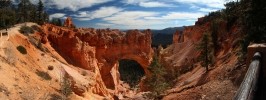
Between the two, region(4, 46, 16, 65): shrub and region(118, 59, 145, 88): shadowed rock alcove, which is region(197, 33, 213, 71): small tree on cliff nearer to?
region(4, 46, 16, 65): shrub

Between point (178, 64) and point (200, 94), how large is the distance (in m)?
54.5

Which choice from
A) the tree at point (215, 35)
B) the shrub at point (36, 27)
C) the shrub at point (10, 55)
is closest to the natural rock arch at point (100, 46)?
the shrub at point (36, 27)

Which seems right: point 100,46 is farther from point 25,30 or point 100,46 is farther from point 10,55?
point 10,55

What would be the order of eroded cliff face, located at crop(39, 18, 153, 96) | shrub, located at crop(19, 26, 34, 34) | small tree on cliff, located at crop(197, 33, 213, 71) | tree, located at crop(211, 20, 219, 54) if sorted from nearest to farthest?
small tree on cliff, located at crop(197, 33, 213, 71) → shrub, located at crop(19, 26, 34, 34) → tree, located at crop(211, 20, 219, 54) → eroded cliff face, located at crop(39, 18, 153, 96)

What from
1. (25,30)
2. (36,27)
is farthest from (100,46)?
(25,30)

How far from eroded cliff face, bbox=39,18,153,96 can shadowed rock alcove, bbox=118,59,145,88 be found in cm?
2487

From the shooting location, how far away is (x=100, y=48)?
80.9 metres

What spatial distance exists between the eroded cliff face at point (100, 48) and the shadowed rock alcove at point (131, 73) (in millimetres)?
24871

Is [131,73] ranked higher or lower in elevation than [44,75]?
lower

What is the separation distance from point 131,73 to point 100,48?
50324 mm

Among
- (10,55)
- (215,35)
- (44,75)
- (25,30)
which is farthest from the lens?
(215,35)

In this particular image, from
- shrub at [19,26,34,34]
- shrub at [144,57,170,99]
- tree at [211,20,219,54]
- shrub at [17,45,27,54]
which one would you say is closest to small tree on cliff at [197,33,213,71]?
shrub at [144,57,170,99]

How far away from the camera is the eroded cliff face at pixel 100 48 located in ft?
221

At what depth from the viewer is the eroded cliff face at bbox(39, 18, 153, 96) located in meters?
67.4
